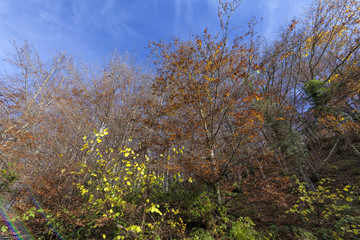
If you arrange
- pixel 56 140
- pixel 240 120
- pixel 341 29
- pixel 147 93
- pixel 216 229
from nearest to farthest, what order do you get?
pixel 216 229 < pixel 240 120 < pixel 56 140 < pixel 341 29 < pixel 147 93

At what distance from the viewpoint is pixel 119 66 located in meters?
11.2

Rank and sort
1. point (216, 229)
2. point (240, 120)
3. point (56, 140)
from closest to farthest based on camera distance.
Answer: point (216, 229) → point (240, 120) → point (56, 140)

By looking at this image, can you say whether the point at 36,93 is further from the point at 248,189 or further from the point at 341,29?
the point at 341,29

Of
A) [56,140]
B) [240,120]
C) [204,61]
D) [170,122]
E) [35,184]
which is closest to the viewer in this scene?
[35,184]

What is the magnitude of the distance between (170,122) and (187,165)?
2.39m

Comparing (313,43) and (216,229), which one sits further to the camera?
(313,43)

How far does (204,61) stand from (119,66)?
8.14m

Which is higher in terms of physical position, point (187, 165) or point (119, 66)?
point (119, 66)

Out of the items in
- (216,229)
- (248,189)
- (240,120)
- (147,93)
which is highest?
(147,93)

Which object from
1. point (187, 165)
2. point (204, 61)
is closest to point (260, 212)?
point (187, 165)

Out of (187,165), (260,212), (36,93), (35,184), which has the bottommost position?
(260,212)

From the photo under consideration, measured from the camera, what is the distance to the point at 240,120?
5230mm

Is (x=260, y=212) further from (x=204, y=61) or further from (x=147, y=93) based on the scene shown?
(x=147, y=93)

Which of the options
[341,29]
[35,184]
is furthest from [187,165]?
[341,29]
